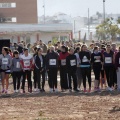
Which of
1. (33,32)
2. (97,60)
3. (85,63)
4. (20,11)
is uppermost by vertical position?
(20,11)

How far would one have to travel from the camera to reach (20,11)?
295 feet

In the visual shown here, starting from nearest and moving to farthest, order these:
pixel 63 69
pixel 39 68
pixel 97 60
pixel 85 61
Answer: pixel 85 61 → pixel 97 60 → pixel 39 68 → pixel 63 69

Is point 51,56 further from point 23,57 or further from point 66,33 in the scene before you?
point 66,33

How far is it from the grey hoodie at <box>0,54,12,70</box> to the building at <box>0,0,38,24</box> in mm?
68861

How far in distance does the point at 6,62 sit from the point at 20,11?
7047 centimetres

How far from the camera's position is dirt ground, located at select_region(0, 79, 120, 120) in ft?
45.1

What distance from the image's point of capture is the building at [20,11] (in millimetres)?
89250

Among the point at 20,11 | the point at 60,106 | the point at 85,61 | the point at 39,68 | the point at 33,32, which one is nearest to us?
the point at 60,106

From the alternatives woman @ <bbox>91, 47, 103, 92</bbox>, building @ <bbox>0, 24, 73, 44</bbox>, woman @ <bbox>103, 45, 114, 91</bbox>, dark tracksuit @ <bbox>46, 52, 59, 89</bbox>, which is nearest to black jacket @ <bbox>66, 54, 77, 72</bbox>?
dark tracksuit @ <bbox>46, 52, 59, 89</bbox>

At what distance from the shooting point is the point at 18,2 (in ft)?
298

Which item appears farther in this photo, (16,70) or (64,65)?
(64,65)

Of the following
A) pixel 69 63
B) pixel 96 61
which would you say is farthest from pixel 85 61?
pixel 69 63

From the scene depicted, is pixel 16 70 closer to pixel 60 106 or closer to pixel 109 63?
pixel 109 63

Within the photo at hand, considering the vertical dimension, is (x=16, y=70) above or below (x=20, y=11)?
below
